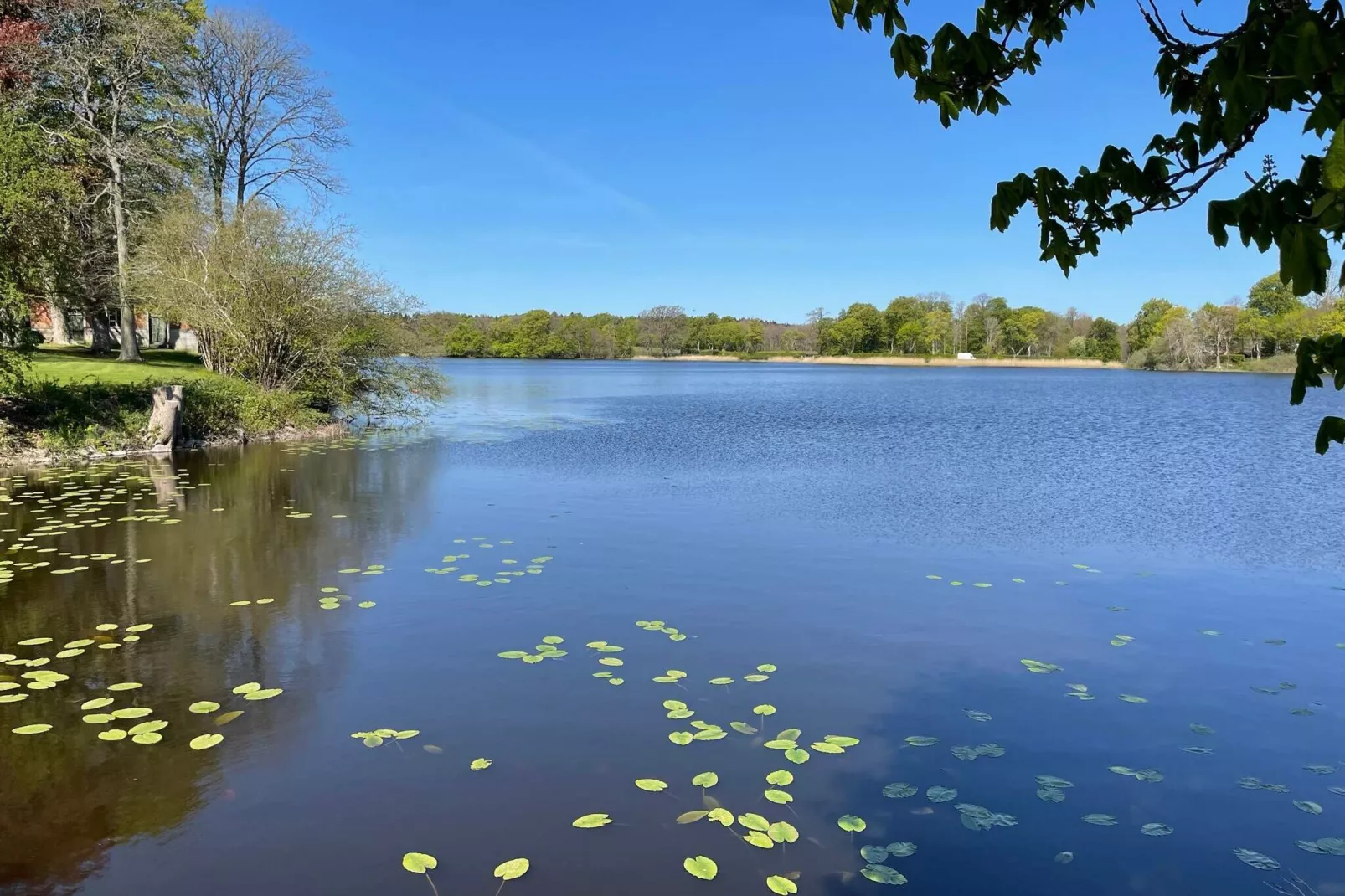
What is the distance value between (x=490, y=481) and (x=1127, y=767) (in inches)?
492

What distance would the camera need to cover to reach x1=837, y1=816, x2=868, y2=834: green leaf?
4137 mm

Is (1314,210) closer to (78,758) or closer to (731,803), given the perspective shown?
(731,803)

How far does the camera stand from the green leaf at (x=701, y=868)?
12.3ft

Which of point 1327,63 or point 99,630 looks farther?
point 99,630

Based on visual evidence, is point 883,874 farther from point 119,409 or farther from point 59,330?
point 59,330

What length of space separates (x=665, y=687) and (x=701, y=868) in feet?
7.04

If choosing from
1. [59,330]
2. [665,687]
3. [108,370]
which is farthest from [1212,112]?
[59,330]

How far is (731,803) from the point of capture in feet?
14.3

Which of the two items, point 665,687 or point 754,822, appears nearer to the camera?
point 754,822

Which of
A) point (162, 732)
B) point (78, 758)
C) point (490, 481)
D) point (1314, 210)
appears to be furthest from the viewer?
point (490, 481)

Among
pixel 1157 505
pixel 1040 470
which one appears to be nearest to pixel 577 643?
pixel 1157 505

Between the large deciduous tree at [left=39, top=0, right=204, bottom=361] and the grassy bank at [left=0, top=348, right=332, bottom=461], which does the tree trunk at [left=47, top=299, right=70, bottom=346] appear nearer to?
the large deciduous tree at [left=39, top=0, right=204, bottom=361]

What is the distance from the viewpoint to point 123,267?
2514cm

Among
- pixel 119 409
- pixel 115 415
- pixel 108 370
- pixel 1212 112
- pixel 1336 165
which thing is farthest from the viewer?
pixel 108 370
